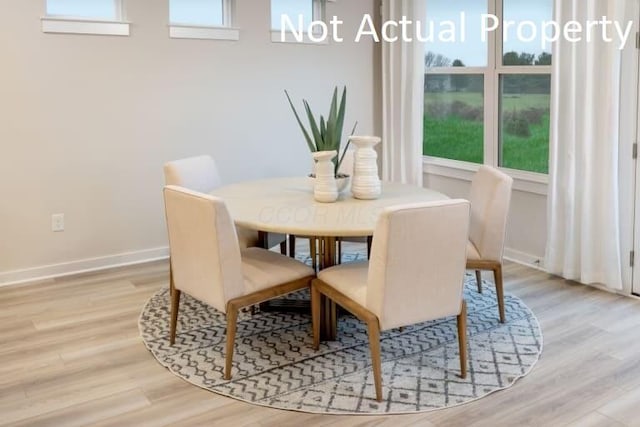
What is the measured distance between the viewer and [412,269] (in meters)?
2.57

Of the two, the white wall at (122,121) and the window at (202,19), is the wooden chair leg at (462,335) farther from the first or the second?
the window at (202,19)

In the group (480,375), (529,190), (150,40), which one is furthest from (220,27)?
(480,375)

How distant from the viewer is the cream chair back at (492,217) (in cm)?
335

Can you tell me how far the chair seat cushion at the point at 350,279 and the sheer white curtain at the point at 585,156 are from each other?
5.47ft

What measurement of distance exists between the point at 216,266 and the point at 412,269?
827 millimetres

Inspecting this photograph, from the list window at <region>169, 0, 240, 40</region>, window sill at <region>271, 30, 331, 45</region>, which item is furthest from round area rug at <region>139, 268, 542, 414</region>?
window sill at <region>271, 30, 331, 45</region>

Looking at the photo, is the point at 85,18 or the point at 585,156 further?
the point at 85,18

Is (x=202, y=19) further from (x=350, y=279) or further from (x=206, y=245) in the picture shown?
(x=350, y=279)

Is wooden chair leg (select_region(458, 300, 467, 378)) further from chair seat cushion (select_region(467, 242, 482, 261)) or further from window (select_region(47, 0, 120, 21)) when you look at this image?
window (select_region(47, 0, 120, 21))

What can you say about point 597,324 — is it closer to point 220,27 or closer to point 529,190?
point 529,190

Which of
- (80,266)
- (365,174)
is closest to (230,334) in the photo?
(365,174)

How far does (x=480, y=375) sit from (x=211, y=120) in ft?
9.57

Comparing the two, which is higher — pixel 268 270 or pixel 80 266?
pixel 268 270

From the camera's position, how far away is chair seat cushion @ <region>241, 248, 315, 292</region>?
9.61 feet
